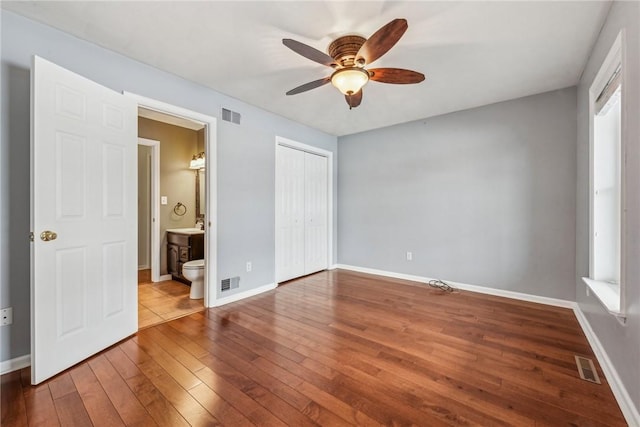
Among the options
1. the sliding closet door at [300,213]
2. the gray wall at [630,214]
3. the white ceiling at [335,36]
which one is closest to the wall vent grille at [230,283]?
the sliding closet door at [300,213]

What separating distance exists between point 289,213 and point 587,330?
350 cm

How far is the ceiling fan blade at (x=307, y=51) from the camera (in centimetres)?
173

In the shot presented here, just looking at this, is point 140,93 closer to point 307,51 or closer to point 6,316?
point 307,51

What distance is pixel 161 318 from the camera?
2.73 meters

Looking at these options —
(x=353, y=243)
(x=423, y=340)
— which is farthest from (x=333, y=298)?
(x=353, y=243)

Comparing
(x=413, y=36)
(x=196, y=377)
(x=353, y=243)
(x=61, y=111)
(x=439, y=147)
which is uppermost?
(x=413, y=36)

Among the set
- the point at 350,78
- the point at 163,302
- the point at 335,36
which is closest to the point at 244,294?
the point at 163,302

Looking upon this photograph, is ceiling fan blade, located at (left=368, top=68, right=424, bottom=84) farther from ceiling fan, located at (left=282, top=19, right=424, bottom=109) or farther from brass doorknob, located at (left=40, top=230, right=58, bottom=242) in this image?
brass doorknob, located at (left=40, top=230, right=58, bottom=242)

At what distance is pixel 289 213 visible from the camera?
13.7ft

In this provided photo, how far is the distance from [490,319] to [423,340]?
943mm

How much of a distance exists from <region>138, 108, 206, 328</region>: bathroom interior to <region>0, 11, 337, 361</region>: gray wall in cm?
75

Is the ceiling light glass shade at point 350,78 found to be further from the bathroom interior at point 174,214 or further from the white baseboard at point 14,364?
the white baseboard at point 14,364

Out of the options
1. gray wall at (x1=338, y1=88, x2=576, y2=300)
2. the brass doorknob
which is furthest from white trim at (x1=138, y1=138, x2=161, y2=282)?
gray wall at (x1=338, y1=88, x2=576, y2=300)

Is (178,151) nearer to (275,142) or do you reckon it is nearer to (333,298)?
(275,142)
